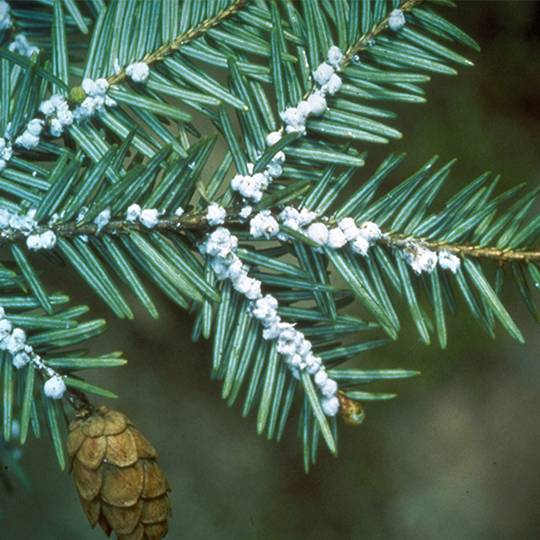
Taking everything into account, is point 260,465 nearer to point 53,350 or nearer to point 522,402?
point 522,402

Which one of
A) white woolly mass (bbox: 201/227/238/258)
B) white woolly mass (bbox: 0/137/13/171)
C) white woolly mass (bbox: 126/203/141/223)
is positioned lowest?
white woolly mass (bbox: 201/227/238/258)

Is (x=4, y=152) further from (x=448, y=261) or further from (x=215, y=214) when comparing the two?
(x=448, y=261)

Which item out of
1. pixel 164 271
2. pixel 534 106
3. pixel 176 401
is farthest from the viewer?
pixel 176 401

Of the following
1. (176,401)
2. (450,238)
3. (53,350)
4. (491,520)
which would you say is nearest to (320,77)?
(450,238)

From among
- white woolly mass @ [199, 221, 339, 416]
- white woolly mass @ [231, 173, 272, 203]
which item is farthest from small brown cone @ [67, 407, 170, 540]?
white woolly mass @ [231, 173, 272, 203]

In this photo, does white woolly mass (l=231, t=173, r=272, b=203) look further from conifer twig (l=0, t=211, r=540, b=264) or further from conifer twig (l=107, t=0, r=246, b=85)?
conifer twig (l=107, t=0, r=246, b=85)
